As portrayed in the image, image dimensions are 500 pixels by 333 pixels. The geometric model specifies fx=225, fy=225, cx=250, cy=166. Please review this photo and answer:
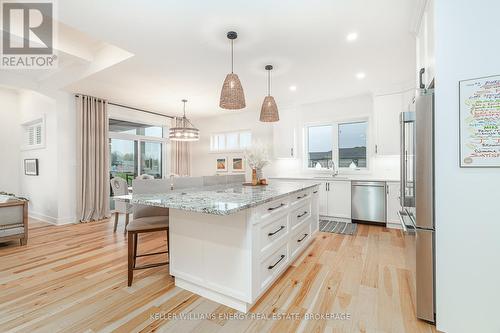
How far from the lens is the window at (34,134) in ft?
15.8

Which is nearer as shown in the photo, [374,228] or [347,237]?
[347,237]

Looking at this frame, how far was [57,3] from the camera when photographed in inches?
85.2

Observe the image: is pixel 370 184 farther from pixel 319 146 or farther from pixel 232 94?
pixel 232 94

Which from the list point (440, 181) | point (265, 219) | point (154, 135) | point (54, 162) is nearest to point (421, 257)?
point (440, 181)

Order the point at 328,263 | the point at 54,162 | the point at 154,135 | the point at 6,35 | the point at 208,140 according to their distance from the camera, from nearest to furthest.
Answer: the point at 328,263 < the point at 6,35 < the point at 54,162 < the point at 154,135 < the point at 208,140

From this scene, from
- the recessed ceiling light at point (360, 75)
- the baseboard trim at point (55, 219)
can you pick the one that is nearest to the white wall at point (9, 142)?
the baseboard trim at point (55, 219)

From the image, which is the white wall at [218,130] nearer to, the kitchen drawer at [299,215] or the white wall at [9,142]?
the kitchen drawer at [299,215]

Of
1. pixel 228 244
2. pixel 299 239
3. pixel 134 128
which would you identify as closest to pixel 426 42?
pixel 299 239

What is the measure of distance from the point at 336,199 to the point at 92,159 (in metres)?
5.28

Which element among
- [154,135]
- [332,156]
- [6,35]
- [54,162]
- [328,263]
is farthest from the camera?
[154,135]

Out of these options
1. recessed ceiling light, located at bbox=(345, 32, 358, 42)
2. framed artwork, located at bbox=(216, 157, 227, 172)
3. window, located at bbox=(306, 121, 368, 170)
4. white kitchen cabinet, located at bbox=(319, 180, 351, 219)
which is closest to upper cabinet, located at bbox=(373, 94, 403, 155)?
window, located at bbox=(306, 121, 368, 170)

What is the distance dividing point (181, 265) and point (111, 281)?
80 cm

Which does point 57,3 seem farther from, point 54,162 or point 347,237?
point 347,237

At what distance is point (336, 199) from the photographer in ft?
15.2
